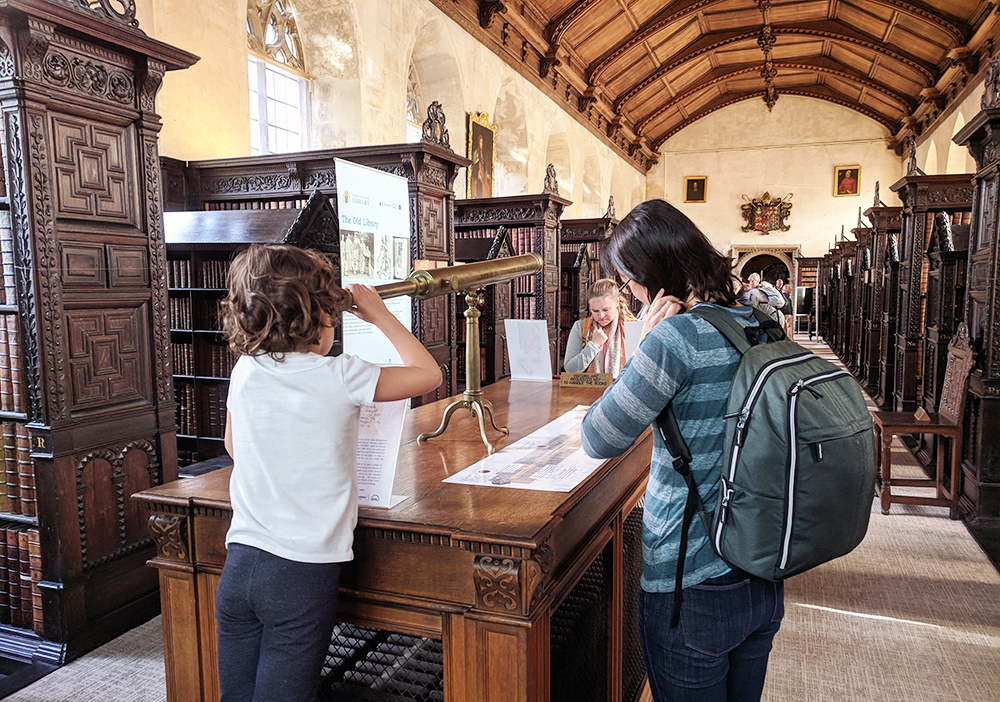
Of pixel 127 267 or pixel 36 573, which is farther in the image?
pixel 127 267

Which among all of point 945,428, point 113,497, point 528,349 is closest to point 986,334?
point 945,428

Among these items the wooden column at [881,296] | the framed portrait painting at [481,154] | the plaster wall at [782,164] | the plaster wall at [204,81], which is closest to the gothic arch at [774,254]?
the plaster wall at [782,164]

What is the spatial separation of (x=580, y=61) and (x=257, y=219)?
13.1 m

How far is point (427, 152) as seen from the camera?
562 centimetres

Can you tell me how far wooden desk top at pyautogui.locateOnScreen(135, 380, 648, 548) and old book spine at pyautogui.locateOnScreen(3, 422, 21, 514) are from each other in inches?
68.9

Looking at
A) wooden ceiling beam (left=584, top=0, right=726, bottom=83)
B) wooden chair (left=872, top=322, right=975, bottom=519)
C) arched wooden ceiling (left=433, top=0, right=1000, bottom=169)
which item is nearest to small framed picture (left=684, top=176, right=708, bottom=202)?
arched wooden ceiling (left=433, top=0, right=1000, bottom=169)

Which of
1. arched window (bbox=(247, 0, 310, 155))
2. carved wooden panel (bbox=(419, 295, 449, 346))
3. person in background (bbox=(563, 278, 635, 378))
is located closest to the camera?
person in background (bbox=(563, 278, 635, 378))

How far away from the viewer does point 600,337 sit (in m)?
4.10

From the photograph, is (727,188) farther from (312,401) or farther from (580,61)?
(312,401)

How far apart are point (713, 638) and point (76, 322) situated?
2.88 meters

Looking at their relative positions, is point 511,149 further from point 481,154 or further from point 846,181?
point 846,181

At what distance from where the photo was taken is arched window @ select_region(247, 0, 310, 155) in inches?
320

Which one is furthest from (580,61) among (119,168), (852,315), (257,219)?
(119,168)

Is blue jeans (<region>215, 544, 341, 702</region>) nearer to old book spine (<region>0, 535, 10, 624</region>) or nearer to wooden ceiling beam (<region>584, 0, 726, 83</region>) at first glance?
old book spine (<region>0, 535, 10, 624</region>)
